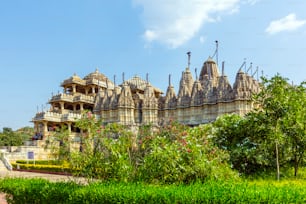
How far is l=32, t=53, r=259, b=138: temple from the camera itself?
35969mm

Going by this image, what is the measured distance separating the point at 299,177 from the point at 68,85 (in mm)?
42631

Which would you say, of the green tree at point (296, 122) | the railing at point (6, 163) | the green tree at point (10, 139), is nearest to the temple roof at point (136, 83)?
the green tree at point (10, 139)

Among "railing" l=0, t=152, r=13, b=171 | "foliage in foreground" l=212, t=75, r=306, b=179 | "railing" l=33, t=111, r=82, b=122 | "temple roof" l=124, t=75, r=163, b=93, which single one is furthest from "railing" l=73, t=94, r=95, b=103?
"foliage in foreground" l=212, t=75, r=306, b=179

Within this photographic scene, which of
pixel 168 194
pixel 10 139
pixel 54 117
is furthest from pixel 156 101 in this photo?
pixel 168 194

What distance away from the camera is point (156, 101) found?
4253cm

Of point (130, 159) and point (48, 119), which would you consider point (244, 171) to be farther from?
point (48, 119)

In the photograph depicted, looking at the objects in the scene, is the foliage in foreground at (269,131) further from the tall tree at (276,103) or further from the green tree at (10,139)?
the green tree at (10,139)

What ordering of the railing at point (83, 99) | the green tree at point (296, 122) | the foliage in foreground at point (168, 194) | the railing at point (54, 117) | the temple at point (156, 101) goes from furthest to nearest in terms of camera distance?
the railing at point (83, 99) → the railing at point (54, 117) → the temple at point (156, 101) → the green tree at point (296, 122) → the foliage in foreground at point (168, 194)

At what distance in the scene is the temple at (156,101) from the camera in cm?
3597

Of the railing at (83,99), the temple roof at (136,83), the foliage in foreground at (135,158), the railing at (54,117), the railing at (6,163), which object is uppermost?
the temple roof at (136,83)

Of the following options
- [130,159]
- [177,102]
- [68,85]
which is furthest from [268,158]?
[68,85]

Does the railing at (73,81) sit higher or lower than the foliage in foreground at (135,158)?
higher

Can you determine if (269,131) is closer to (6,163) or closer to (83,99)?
(6,163)

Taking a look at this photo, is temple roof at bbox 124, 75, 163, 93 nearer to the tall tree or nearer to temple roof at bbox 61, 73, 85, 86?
temple roof at bbox 61, 73, 85, 86
